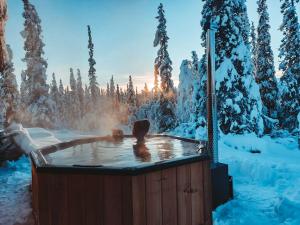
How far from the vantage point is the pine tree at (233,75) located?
16938 millimetres

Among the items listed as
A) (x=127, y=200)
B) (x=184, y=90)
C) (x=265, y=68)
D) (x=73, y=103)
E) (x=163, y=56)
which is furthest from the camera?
(x=73, y=103)

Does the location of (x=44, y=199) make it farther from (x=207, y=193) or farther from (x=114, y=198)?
(x=207, y=193)

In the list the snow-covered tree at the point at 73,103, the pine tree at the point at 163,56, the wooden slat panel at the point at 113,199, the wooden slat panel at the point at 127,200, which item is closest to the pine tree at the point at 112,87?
the snow-covered tree at the point at 73,103

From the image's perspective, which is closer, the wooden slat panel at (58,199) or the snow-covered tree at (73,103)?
the wooden slat panel at (58,199)

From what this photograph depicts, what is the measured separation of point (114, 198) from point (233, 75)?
14.2 metres

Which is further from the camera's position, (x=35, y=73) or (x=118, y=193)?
(x=35, y=73)

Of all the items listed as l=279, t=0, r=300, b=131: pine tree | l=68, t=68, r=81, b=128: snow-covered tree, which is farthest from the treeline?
l=68, t=68, r=81, b=128: snow-covered tree

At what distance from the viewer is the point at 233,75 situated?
17188 mm

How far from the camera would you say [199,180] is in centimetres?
534

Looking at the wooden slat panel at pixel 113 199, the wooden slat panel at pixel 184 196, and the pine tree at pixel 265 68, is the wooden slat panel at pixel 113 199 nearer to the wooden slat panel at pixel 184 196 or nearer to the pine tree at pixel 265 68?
the wooden slat panel at pixel 184 196

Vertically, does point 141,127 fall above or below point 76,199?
above

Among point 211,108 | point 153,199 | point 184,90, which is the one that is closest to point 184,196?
point 153,199

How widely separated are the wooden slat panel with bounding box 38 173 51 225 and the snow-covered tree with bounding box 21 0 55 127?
93.7 ft

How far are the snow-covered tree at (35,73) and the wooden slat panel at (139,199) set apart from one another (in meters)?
29.3
